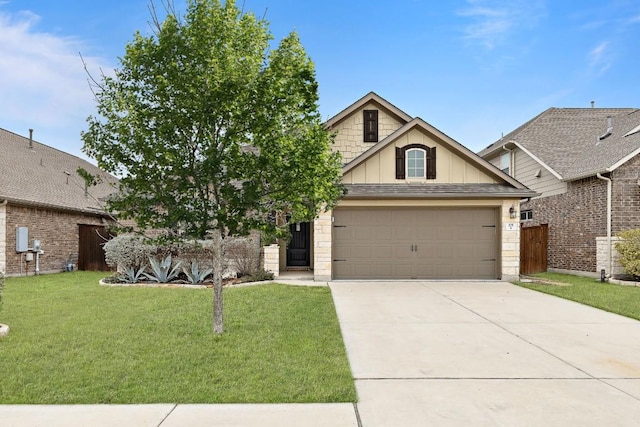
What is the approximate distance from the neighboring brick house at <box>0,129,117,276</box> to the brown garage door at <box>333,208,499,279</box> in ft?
28.4

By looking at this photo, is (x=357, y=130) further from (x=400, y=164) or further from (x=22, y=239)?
(x=22, y=239)

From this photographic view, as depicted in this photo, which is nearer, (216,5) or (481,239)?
(216,5)

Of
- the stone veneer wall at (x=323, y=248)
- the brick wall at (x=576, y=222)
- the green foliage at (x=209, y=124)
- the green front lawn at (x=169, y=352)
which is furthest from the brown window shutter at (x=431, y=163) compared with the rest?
→ the green foliage at (x=209, y=124)

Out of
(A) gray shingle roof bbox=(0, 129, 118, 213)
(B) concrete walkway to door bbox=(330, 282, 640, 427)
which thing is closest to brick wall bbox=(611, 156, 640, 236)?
(B) concrete walkway to door bbox=(330, 282, 640, 427)

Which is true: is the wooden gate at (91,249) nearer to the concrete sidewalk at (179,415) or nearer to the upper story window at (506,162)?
the concrete sidewalk at (179,415)

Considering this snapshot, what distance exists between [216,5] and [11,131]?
19.3 metres

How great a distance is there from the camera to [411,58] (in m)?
17.4

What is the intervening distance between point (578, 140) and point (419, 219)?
33.4ft

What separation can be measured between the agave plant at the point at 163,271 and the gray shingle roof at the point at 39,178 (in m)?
3.59

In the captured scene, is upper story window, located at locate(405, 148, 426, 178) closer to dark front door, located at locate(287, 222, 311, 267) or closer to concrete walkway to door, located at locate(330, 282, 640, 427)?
dark front door, located at locate(287, 222, 311, 267)

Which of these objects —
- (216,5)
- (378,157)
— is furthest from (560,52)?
(216,5)

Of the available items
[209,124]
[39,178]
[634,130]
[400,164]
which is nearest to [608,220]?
[634,130]

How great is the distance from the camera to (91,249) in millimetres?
17828

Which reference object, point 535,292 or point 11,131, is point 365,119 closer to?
point 535,292
